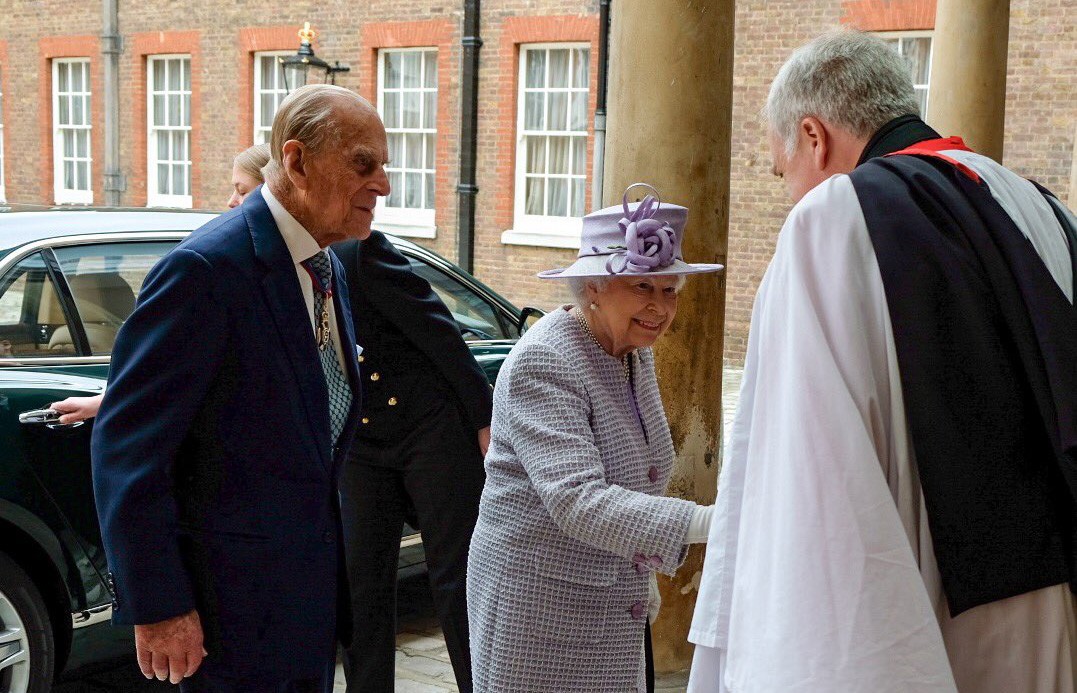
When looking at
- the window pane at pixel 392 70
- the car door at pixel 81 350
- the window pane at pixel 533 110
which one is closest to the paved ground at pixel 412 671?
the car door at pixel 81 350

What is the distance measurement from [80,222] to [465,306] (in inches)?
74.0

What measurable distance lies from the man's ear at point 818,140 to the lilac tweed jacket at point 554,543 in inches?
32.5

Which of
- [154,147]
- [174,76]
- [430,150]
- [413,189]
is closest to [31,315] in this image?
[430,150]

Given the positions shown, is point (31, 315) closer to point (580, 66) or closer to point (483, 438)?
point (483, 438)

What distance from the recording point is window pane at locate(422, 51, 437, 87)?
1728 centimetres

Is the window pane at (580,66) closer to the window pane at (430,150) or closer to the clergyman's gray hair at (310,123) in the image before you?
the window pane at (430,150)

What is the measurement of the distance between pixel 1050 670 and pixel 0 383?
3.39 m

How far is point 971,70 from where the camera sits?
27.1ft

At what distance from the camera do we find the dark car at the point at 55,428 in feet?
13.2

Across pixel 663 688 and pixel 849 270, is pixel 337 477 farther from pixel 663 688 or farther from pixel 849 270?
pixel 663 688

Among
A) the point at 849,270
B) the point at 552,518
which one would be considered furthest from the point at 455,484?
the point at 849,270

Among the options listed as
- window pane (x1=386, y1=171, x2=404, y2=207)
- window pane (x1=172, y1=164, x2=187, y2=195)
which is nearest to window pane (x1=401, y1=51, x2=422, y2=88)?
window pane (x1=386, y1=171, x2=404, y2=207)

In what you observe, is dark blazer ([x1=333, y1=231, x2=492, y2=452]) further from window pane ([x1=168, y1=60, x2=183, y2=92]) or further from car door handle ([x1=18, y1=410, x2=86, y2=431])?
window pane ([x1=168, y1=60, x2=183, y2=92])

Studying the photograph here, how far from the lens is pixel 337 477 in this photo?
276cm
